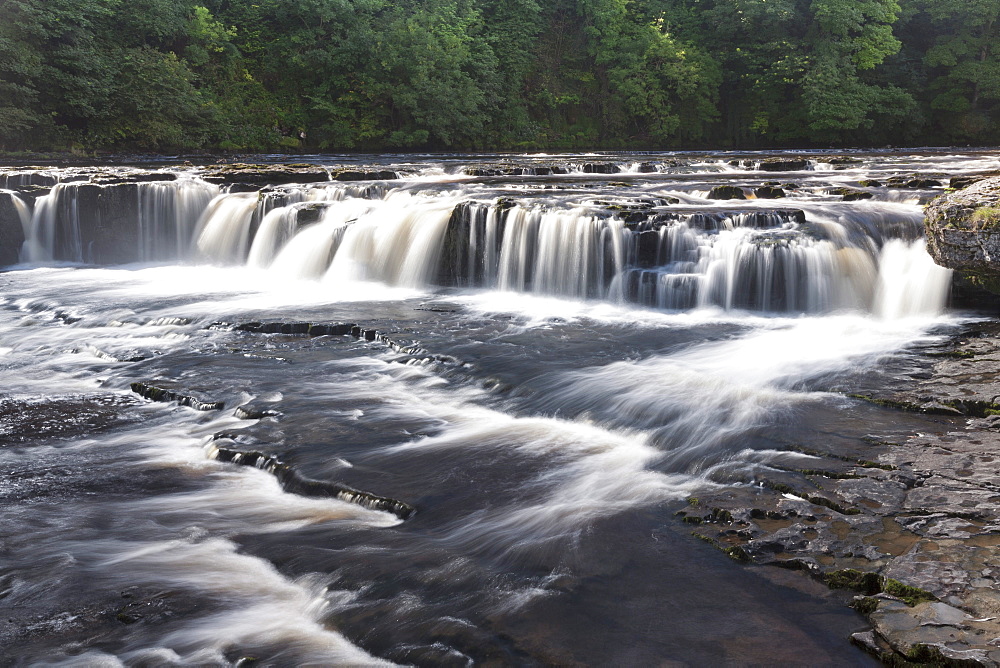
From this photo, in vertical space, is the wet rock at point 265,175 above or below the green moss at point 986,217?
above

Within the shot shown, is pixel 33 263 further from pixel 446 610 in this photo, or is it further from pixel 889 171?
pixel 889 171

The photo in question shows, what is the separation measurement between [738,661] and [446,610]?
126 centimetres

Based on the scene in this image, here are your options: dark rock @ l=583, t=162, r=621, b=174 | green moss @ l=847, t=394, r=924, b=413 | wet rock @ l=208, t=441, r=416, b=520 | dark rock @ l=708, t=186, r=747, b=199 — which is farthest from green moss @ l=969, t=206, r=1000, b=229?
dark rock @ l=583, t=162, r=621, b=174

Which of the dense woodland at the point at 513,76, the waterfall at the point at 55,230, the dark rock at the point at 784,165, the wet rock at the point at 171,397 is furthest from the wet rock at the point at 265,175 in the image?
the wet rock at the point at 171,397

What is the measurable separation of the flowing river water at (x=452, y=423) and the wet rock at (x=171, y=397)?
0.26 feet

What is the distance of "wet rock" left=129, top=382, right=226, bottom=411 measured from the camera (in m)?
6.45

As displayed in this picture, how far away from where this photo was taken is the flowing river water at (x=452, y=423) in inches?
144

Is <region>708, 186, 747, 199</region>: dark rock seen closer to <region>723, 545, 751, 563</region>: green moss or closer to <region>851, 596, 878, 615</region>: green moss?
<region>723, 545, 751, 563</region>: green moss

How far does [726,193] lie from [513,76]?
22.0 meters

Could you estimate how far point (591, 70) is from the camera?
35.0m

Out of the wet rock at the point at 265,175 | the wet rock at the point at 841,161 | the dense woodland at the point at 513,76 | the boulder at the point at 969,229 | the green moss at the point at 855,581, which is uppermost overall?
the dense woodland at the point at 513,76

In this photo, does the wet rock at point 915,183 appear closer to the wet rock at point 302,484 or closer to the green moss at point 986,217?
the green moss at point 986,217

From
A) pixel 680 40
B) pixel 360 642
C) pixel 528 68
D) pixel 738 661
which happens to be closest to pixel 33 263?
pixel 360 642

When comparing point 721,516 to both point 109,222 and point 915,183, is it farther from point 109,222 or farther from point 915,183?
point 109,222
